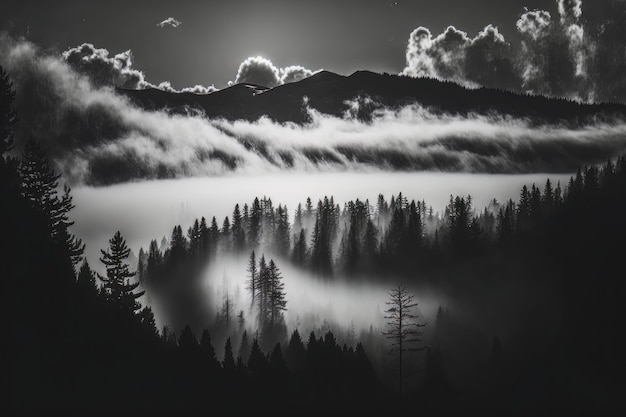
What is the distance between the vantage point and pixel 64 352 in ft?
142

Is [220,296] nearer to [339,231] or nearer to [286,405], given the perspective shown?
[339,231]

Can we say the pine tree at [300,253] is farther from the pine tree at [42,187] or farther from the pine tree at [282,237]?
the pine tree at [42,187]

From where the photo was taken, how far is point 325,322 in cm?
12788

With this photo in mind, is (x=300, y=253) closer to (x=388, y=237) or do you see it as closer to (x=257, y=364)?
(x=388, y=237)

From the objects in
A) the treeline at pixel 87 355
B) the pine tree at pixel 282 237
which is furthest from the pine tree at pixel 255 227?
the treeline at pixel 87 355

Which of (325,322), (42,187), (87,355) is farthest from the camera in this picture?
(325,322)

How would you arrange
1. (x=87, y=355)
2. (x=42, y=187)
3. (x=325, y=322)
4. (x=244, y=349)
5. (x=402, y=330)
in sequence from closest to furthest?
(x=87, y=355) → (x=42, y=187) → (x=244, y=349) → (x=402, y=330) → (x=325, y=322)

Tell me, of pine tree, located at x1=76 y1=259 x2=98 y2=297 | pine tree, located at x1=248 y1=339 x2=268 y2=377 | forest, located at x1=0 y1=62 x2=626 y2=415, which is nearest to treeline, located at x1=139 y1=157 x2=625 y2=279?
forest, located at x1=0 y1=62 x2=626 y2=415

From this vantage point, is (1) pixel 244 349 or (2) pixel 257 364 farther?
(1) pixel 244 349

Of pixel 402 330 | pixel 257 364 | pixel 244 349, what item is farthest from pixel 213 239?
pixel 257 364

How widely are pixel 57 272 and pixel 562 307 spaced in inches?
3221

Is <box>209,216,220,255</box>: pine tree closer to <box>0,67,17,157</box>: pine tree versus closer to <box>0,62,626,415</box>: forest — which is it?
<box>0,62,626,415</box>: forest

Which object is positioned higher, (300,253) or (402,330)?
(300,253)

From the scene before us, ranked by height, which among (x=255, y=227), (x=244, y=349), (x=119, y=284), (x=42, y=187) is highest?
(x=42, y=187)
